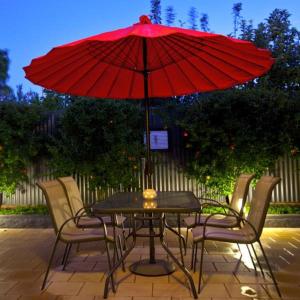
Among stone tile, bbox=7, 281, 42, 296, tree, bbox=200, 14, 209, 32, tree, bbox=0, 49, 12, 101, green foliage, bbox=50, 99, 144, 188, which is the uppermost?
tree, bbox=0, 49, 12, 101

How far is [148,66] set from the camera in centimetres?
415

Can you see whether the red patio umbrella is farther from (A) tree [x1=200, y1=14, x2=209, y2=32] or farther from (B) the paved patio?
(A) tree [x1=200, y1=14, x2=209, y2=32]

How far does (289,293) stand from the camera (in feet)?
11.3

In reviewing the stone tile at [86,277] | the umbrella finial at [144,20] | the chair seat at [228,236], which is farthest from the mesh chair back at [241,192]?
the umbrella finial at [144,20]

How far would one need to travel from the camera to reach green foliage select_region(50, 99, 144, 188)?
6.93 metres

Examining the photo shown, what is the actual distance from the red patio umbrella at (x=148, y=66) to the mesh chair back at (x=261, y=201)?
105 cm

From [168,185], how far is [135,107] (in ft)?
5.22

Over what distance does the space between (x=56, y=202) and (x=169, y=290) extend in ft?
4.57

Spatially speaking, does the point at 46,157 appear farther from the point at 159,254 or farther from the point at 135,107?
the point at 159,254

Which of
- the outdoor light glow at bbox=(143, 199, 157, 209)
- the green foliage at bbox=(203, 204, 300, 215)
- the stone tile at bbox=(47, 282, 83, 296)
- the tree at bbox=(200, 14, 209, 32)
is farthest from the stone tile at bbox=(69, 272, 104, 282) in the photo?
the tree at bbox=(200, 14, 209, 32)

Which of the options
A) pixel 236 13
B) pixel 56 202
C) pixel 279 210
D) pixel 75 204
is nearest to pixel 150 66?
pixel 56 202

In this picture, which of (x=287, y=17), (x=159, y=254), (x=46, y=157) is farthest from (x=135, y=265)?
(x=287, y=17)

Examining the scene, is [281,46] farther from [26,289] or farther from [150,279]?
[26,289]

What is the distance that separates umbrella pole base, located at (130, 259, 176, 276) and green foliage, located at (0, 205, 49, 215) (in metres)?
3.30
